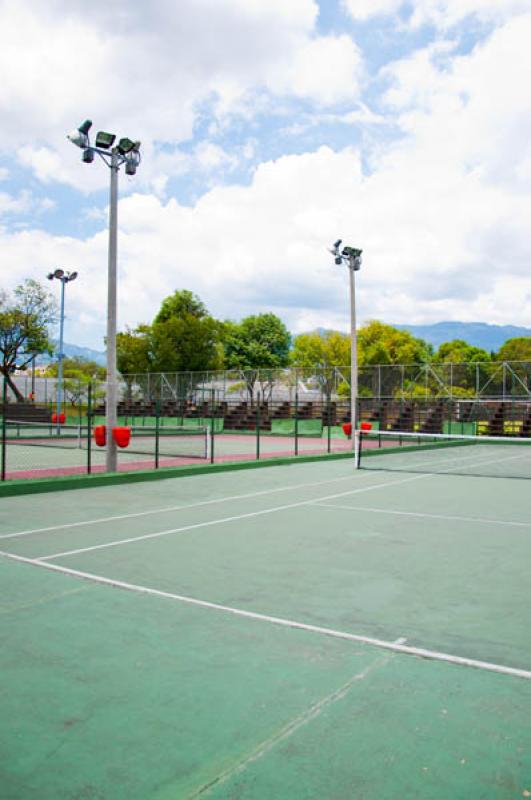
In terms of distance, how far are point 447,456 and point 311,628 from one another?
19870 mm

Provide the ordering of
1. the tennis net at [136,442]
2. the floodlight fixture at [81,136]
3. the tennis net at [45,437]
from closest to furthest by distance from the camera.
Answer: the floodlight fixture at [81,136] → the tennis net at [136,442] → the tennis net at [45,437]

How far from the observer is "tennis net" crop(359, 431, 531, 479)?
17984 mm

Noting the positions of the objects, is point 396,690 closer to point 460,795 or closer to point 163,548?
point 460,795

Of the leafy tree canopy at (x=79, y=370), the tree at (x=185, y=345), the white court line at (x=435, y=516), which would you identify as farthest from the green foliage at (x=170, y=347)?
the white court line at (x=435, y=516)

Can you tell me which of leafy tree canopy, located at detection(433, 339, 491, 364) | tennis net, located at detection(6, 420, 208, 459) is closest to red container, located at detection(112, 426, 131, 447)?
tennis net, located at detection(6, 420, 208, 459)

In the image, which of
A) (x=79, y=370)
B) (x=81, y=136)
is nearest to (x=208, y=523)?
(x=81, y=136)

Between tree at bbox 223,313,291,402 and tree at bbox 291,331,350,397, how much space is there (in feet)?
7.09

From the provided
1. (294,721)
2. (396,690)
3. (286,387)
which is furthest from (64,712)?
(286,387)

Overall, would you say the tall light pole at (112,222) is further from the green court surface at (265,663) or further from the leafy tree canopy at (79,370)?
the leafy tree canopy at (79,370)

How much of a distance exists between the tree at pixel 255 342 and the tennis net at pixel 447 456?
57.5 m

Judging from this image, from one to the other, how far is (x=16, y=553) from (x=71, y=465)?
11.4 metres

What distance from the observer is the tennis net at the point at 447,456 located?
59.0 feet

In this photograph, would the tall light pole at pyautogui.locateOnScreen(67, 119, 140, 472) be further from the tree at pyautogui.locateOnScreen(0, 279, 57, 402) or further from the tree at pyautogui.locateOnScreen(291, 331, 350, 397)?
the tree at pyautogui.locateOnScreen(291, 331, 350, 397)

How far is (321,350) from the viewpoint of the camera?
90188 millimetres
